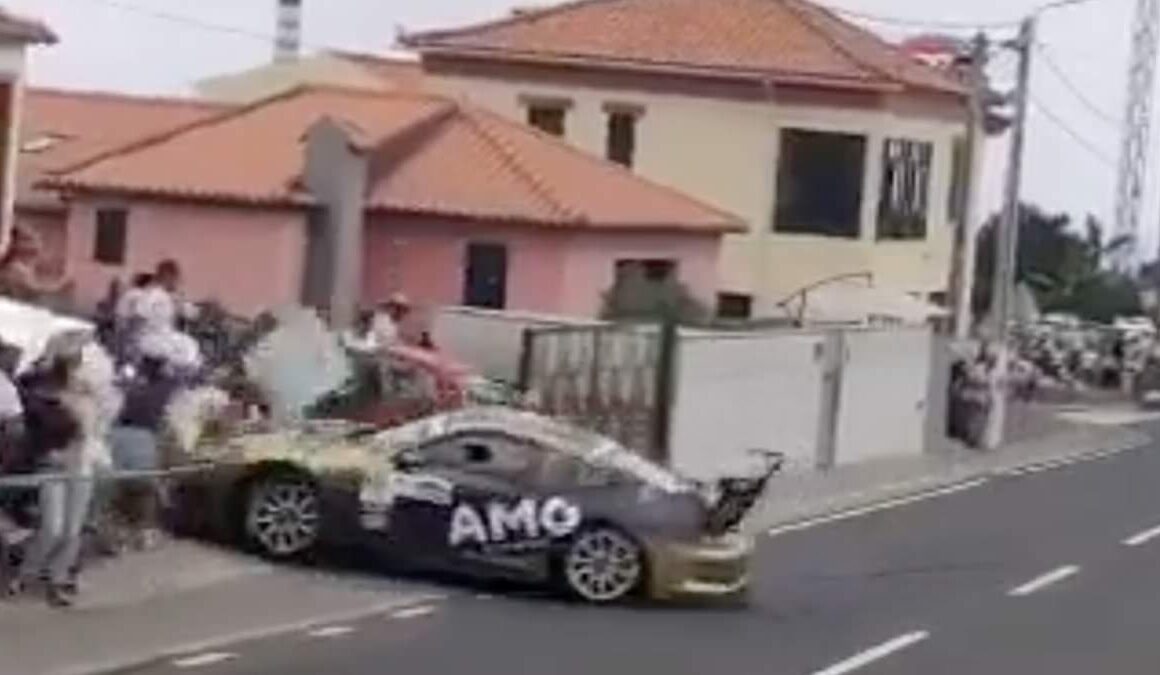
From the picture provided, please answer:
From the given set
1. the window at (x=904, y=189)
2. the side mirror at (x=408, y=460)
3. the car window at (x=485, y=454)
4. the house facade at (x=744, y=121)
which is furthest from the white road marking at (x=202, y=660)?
the window at (x=904, y=189)

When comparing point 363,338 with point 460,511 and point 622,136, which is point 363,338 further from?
point 622,136

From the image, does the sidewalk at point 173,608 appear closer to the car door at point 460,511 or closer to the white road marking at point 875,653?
the car door at point 460,511

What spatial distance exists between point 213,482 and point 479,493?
2.03 meters

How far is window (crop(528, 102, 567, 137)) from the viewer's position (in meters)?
66.6

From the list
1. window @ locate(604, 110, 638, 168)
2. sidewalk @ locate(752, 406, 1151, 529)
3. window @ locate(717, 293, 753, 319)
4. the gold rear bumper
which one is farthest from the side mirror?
window @ locate(604, 110, 638, 168)

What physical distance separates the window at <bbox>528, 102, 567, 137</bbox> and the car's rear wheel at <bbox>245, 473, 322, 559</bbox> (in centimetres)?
4043

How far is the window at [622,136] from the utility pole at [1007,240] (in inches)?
325

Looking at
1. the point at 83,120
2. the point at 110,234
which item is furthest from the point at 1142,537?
the point at 83,120

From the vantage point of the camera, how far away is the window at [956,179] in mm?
68500

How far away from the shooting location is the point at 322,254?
167 ft

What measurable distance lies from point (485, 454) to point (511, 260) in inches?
1105

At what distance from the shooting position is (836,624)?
2522 cm

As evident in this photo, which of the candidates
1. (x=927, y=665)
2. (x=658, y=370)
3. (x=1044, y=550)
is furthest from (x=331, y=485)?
(x=658, y=370)

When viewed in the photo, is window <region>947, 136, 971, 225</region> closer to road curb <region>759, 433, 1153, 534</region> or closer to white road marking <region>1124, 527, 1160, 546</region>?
road curb <region>759, 433, 1153, 534</region>
